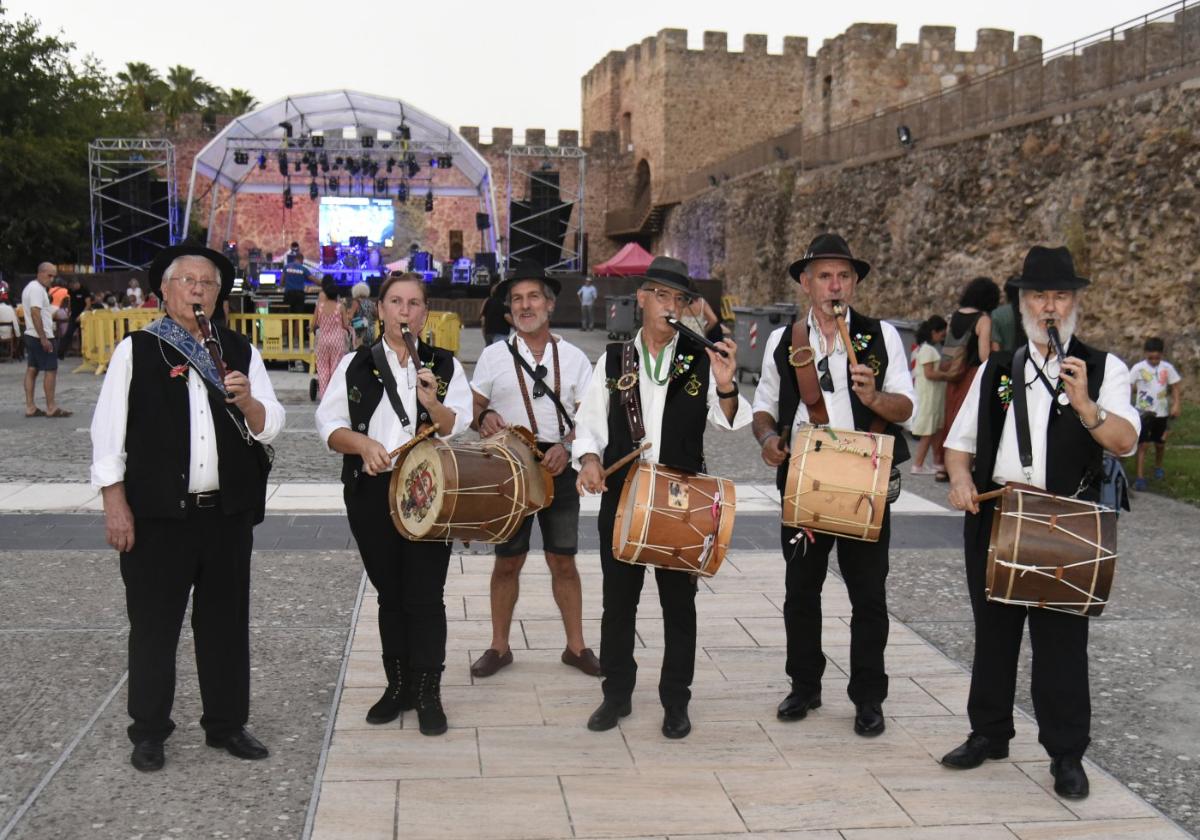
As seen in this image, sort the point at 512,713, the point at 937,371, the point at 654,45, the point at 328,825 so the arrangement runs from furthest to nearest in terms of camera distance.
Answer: the point at 654,45
the point at 937,371
the point at 512,713
the point at 328,825

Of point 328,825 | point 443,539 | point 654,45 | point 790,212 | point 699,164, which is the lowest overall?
point 328,825

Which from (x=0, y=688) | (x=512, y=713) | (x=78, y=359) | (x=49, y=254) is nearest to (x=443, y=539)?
(x=512, y=713)

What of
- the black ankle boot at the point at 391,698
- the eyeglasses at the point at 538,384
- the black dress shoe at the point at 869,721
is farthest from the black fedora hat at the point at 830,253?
the black ankle boot at the point at 391,698

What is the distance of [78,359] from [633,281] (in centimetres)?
1413

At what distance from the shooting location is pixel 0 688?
4754 millimetres

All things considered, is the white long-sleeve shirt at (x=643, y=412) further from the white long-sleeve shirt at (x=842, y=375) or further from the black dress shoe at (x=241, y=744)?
the black dress shoe at (x=241, y=744)

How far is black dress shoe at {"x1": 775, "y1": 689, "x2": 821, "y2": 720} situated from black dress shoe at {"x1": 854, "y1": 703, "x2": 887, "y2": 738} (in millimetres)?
214

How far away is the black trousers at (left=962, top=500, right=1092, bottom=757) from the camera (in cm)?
390

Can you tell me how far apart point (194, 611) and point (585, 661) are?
1617mm

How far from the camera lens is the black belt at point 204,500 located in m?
3.99

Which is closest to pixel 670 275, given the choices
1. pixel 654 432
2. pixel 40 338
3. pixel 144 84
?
pixel 654 432

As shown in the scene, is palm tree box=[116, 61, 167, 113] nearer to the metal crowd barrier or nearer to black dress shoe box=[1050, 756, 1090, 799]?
the metal crowd barrier

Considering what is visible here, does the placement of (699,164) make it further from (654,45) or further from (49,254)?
(49,254)

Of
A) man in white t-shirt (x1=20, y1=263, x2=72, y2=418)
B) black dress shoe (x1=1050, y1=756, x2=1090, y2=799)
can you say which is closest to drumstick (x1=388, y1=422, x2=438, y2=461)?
black dress shoe (x1=1050, y1=756, x2=1090, y2=799)
